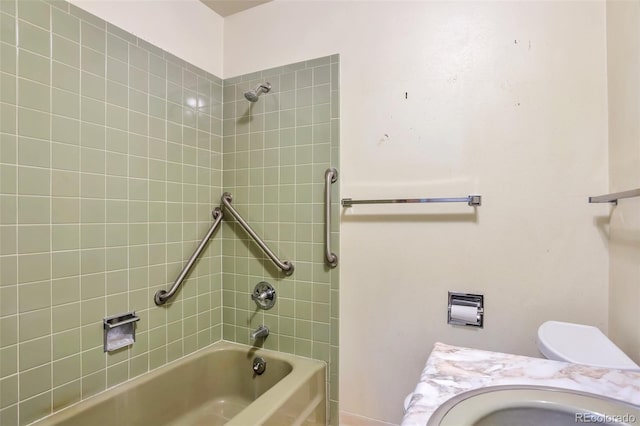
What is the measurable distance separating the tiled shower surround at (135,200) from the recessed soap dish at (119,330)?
0.09ft

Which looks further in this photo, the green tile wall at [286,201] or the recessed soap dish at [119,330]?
the green tile wall at [286,201]

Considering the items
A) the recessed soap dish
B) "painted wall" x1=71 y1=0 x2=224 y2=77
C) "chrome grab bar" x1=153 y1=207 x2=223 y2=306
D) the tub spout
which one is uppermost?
"painted wall" x1=71 y1=0 x2=224 y2=77

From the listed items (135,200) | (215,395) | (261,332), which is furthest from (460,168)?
(215,395)

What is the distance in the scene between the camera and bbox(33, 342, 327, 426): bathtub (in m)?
1.23

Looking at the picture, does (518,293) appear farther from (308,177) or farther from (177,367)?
(177,367)

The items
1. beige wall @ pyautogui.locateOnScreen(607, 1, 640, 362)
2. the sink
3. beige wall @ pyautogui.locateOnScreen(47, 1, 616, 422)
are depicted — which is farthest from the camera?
beige wall @ pyautogui.locateOnScreen(47, 1, 616, 422)

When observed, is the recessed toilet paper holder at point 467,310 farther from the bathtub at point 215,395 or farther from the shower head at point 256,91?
the shower head at point 256,91

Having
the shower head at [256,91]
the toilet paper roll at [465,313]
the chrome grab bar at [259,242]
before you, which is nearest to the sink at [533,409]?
the toilet paper roll at [465,313]

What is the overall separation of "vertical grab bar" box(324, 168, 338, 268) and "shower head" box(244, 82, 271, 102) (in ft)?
1.85

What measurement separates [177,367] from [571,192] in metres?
1.89

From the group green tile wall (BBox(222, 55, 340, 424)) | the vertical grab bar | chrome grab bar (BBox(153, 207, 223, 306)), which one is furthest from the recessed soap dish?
the vertical grab bar

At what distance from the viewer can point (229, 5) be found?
5.95 feet

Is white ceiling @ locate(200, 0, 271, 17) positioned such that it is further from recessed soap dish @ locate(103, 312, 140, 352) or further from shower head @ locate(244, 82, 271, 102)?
recessed soap dish @ locate(103, 312, 140, 352)

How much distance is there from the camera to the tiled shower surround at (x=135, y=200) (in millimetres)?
1109
